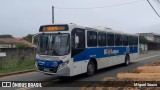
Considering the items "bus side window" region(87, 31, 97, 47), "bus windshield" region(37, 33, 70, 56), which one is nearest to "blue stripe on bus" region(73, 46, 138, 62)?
"bus side window" region(87, 31, 97, 47)

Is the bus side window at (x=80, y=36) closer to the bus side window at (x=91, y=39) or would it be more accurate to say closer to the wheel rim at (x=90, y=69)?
the bus side window at (x=91, y=39)

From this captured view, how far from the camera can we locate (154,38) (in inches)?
4370

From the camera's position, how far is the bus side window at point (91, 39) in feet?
55.6

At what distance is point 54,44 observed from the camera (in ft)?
48.7

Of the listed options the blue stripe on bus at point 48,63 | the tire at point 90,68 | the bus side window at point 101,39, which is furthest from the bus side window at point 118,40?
the blue stripe on bus at point 48,63

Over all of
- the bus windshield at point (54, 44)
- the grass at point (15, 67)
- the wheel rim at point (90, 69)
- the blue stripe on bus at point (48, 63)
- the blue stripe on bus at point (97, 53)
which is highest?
the bus windshield at point (54, 44)

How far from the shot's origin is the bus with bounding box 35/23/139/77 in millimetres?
14594

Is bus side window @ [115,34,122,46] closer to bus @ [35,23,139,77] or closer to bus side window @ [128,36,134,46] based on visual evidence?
bus @ [35,23,139,77]

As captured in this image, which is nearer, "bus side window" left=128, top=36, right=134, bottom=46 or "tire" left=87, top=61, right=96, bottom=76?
"tire" left=87, top=61, right=96, bottom=76

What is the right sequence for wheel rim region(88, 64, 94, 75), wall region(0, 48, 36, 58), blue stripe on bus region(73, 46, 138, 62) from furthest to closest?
wall region(0, 48, 36, 58), wheel rim region(88, 64, 94, 75), blue stripe on bus region(73, 46, 138, 62)

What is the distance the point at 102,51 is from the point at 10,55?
1674 cm

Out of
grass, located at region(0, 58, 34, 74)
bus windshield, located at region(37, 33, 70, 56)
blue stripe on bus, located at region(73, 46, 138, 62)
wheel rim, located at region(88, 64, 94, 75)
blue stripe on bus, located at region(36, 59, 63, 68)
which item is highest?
bus windshield, located at region(37, 33, 70, 56)

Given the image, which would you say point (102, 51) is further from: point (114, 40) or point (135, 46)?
point (135, 46)

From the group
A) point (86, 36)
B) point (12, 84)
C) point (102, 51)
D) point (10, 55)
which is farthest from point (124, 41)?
point (10, 55)
